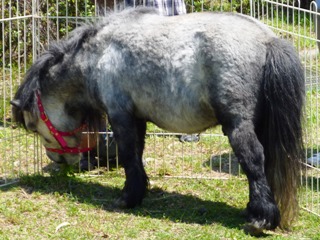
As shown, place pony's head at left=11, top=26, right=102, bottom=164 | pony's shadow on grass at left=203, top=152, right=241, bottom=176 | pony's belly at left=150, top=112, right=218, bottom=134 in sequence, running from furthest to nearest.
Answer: pony's shadow on grass at left=203, top=152, right=241, bottom=176, pony's head at left=11, top=26, right=102, bottom=164, pony's belly at left=150, top=112, right=218, bottom=134

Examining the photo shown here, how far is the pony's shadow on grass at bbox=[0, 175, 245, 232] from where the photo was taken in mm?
6320

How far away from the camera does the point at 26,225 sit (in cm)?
609

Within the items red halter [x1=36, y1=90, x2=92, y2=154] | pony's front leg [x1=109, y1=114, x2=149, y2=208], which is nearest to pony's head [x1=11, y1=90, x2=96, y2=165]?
red halter [x1=36, y1=90, x2=92, y2=154]

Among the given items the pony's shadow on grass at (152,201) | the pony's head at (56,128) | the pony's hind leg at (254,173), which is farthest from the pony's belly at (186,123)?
the pony's head at (56,128)

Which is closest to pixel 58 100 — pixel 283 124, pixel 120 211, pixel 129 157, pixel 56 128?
pixel 56 128

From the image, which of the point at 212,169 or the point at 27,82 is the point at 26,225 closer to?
the point at 27,82

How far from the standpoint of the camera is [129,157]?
6.55m

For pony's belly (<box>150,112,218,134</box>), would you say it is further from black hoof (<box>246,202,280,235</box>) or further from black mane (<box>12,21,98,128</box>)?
black mane (<box>12,21,98,128</box>)

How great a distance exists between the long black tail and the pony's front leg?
42.3 inches

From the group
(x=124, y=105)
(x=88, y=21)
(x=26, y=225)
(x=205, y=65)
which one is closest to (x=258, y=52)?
(x=205, y=65)

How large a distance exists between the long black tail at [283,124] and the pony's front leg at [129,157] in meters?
1.08

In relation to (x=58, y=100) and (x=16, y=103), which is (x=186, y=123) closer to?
(x=58, y=100)

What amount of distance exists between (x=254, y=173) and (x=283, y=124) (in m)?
0.42

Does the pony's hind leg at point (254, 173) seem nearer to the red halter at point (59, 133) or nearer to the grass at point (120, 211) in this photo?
the grass at point (120, 211)
